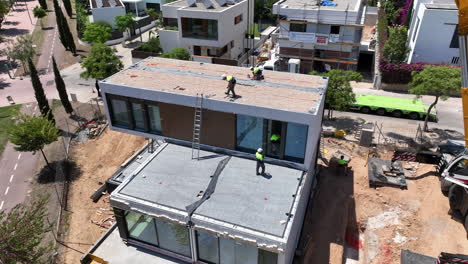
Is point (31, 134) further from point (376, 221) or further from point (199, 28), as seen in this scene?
point (376, 221)

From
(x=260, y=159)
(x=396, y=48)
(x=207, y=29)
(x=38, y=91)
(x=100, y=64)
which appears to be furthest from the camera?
(x=207, y=29)

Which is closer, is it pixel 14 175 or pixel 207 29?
pixel 14 175

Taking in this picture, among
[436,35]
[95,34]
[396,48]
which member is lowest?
[95,34]

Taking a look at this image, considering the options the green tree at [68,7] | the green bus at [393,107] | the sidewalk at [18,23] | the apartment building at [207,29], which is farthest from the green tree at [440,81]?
the green tree at [68,7]

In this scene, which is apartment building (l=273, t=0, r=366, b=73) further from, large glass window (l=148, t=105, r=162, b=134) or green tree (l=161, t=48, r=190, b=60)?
large glass window (l=148, t=105, r=162, b=134)

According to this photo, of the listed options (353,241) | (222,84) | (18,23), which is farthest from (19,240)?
(18,23)

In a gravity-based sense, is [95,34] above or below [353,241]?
above

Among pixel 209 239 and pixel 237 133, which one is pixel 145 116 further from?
pixel 209 239
